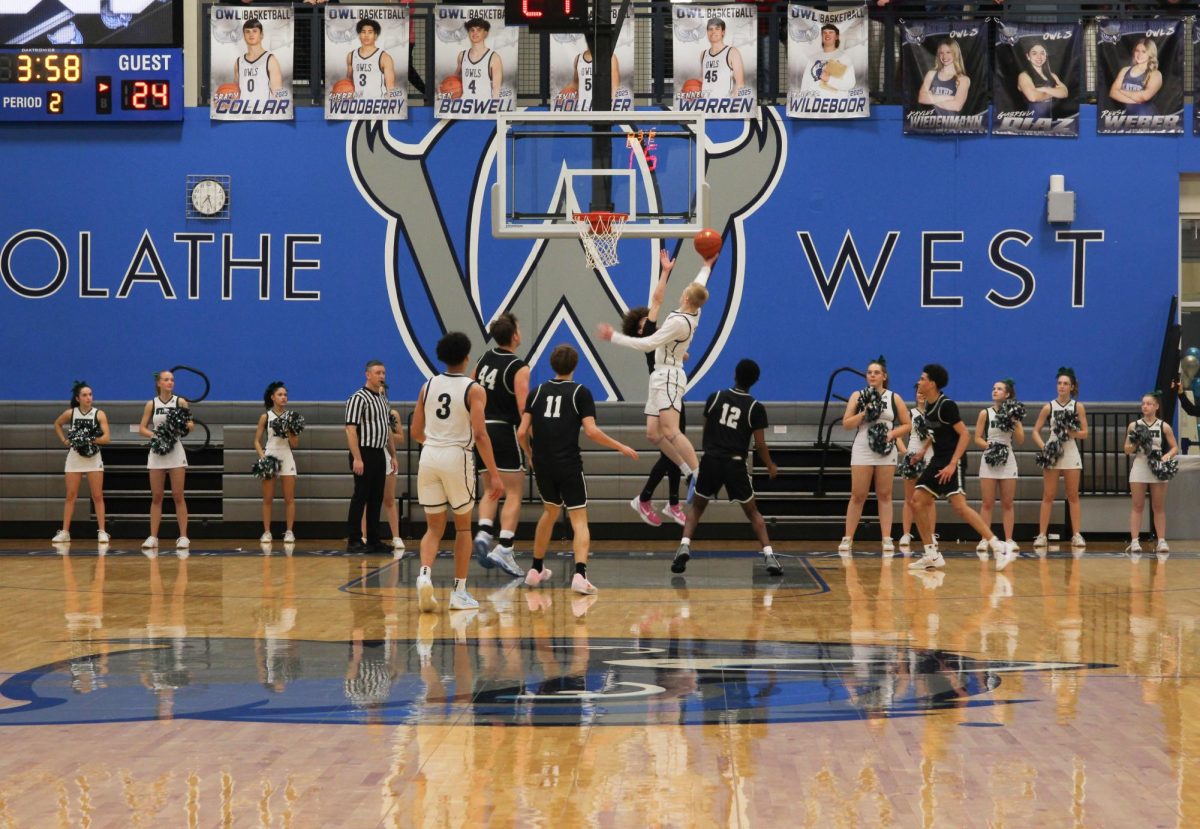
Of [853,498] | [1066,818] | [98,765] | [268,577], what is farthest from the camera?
[853,498]

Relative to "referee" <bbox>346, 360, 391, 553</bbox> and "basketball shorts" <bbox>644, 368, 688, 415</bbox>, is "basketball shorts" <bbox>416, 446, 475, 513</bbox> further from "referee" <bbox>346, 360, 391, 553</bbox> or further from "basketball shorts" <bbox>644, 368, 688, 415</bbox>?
"referee" <bbox>346, 360, 391, 553</bbox>

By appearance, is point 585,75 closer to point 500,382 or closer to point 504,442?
point 500,382

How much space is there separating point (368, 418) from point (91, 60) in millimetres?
5981

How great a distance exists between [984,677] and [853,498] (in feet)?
23.5

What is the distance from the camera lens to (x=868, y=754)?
526 cm

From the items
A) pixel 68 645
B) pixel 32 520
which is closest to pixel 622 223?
pixel 68 645

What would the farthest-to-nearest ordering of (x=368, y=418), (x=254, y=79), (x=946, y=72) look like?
(x=254, y=79)
(x=946, y=72)
(x=368, y=418)

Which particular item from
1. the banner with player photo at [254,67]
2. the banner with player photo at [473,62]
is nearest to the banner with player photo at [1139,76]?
the banner with player photo at [473,62]

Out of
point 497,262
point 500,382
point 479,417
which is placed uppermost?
point 497,262

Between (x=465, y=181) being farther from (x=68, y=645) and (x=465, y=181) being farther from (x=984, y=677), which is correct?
(x=984, y=677)

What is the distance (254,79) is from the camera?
16.6m

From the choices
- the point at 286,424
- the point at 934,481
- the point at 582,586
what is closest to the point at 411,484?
the point at 286,424

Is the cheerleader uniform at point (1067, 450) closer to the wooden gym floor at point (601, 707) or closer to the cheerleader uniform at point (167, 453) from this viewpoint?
the wooden gym floor at point (601, 707)

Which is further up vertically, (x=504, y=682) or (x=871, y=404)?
(x=871, y=404)
